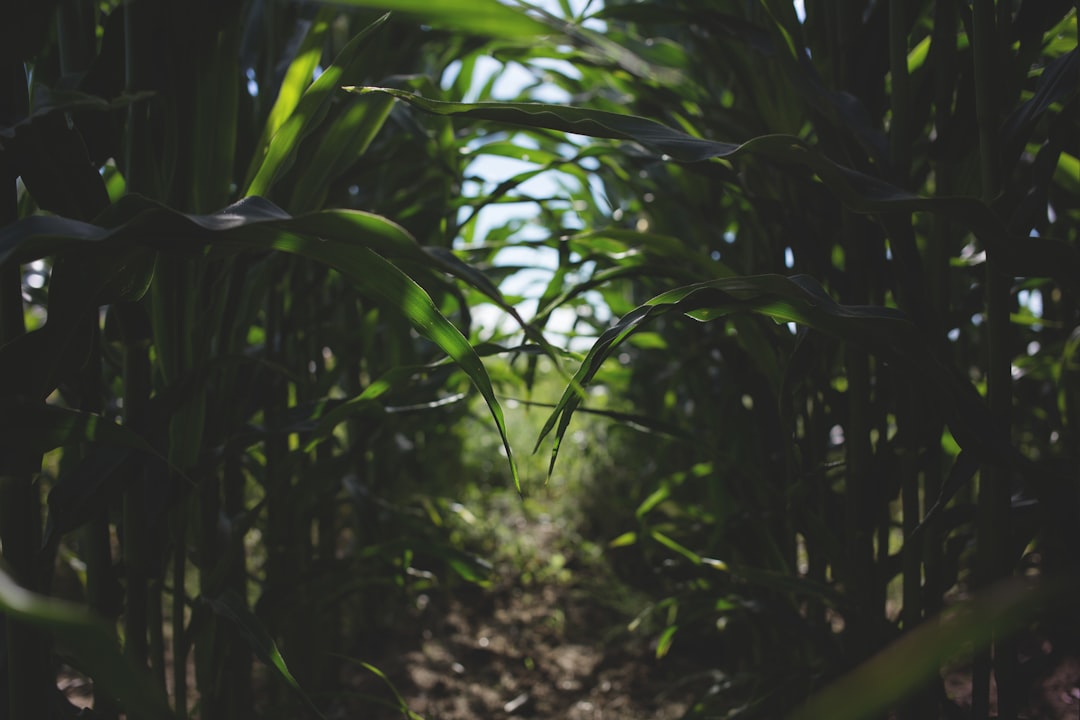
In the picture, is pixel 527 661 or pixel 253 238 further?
pixel 527 661

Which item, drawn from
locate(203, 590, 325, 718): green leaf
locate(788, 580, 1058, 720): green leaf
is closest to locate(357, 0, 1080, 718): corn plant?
locate(788, 580, 1058, 720): green leaf

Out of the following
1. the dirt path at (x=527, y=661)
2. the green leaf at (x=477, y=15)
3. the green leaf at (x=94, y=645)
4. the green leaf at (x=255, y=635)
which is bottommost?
the dirt path at (x=527, y=661)

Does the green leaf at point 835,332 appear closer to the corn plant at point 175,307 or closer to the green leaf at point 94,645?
the corn plant at point 175,307

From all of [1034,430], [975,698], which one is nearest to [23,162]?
[975,698]

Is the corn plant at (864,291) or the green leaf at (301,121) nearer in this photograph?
the corn plant at (864,291)

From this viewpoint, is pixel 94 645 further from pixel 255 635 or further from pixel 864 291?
pixel 864 291

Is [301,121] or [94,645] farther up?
Answer: [301,121]

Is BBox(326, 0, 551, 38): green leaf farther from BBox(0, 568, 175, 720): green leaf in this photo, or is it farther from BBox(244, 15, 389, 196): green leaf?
BBox(244, 15, 389, 196): green leaf

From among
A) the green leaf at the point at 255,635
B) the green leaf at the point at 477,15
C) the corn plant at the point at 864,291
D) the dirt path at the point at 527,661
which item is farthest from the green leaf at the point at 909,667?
the dirt path at the point at 527,661

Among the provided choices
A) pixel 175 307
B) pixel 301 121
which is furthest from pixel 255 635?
pixel 301 121

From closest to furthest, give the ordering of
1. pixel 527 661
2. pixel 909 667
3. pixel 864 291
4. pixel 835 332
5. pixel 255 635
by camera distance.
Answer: pixel 909 667
pixel 835 332
pixel 255 635
pixel 864 291
pixel 527 661

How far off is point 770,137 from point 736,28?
314mm

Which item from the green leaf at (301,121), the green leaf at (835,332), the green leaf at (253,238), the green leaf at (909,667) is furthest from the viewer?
the green leaf at (301,121)

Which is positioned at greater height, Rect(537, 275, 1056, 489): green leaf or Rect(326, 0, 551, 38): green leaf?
Rect(326, 0, 551, 38): green leaf
